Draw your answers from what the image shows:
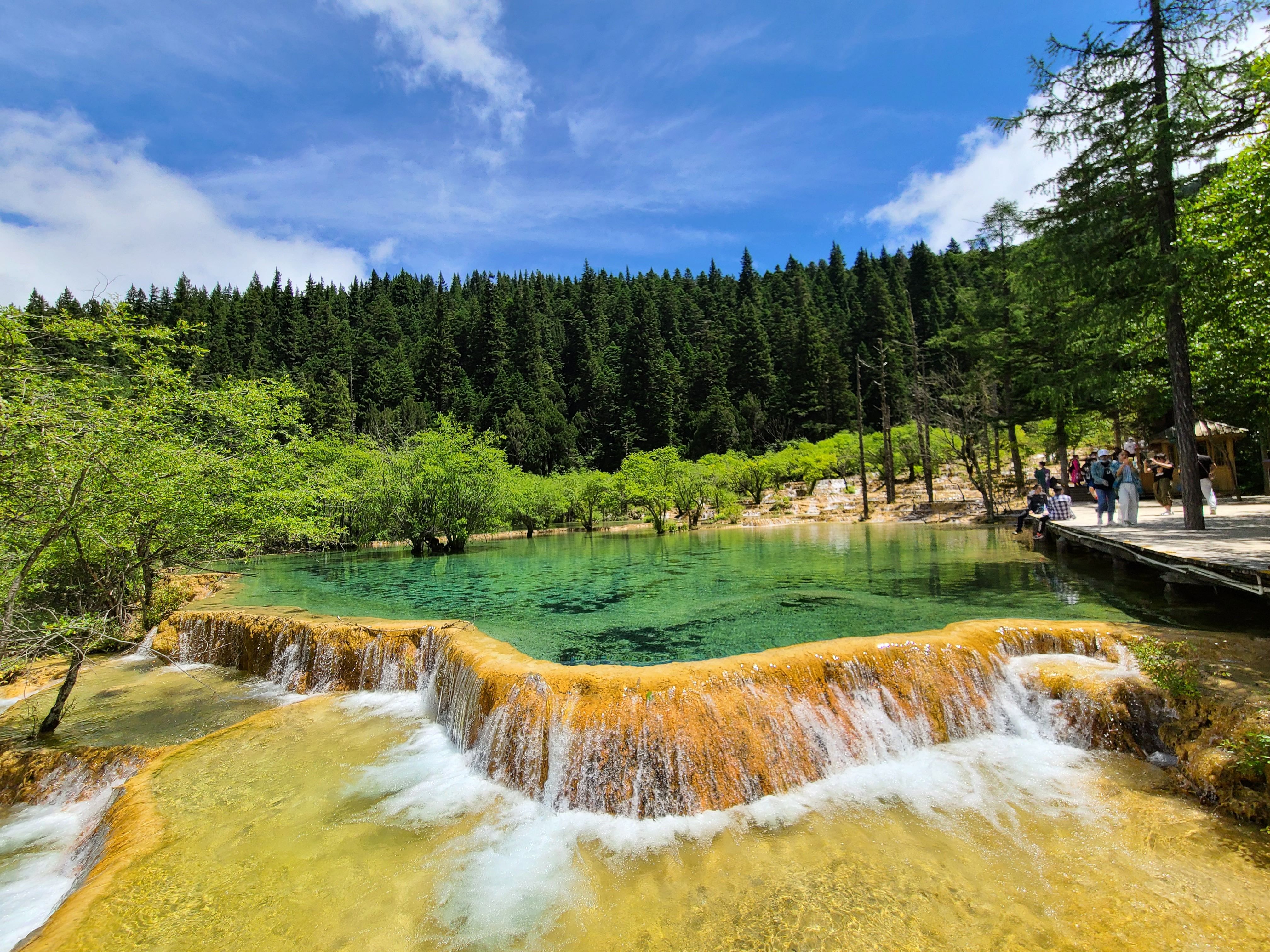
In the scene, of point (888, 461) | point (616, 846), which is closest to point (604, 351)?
point (888, 461)

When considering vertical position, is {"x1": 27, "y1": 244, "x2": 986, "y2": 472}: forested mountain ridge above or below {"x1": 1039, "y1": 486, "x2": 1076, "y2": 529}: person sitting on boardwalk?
above

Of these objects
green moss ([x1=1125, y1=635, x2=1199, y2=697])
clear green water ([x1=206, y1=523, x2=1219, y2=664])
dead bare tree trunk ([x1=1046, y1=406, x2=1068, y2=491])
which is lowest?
clear green water ([x1=206, y1=523, x2=1219, y2=664])

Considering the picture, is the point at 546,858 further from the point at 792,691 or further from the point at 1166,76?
the point at 1166,76

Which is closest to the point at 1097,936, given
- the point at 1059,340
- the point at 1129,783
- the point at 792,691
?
the point at 1129,783

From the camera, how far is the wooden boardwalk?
6.32m

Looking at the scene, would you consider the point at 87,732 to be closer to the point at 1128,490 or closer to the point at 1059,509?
the point at 1128,490

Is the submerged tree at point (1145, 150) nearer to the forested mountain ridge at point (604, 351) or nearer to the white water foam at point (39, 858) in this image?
the white water foam at point (39, 858)

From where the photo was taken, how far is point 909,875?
3.77 metres

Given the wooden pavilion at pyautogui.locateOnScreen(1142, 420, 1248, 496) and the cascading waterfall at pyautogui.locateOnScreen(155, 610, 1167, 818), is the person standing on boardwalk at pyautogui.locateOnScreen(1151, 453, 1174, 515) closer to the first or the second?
the wooden pavilion at pyautogui.locateOnScreen(1142, 420, 1248, 496)

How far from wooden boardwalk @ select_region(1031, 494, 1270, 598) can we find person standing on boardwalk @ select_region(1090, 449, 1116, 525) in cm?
44

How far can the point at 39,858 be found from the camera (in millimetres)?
4773

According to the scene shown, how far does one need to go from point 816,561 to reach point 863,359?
144 feet

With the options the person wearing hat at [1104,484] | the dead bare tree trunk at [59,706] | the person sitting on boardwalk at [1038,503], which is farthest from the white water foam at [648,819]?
the person sitting on boardwalk at [1038,503]

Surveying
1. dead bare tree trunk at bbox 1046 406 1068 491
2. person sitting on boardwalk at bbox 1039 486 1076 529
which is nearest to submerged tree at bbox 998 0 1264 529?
person sitting on boardwalk at bbox 1039 486 1076 529
